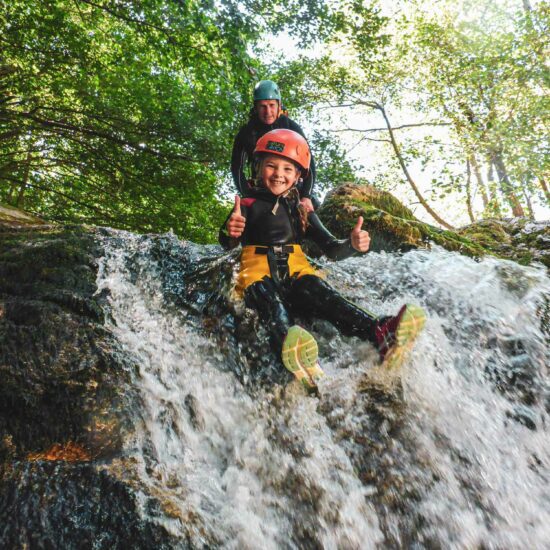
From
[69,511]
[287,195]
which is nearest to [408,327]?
[287,195]

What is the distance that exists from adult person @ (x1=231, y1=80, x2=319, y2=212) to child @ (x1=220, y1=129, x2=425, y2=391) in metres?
1.17

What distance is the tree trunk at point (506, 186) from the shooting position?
40.6ft

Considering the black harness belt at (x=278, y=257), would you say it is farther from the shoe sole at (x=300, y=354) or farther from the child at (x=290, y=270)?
the shoe sole at (x=300, y=354)

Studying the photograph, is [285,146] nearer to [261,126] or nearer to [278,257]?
[278,257]

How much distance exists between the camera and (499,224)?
6.94 metres

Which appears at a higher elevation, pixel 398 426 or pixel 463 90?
pixel 463 90

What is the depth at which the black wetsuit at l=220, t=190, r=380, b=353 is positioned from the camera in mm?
2809

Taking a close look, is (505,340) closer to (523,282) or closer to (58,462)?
(523,282)

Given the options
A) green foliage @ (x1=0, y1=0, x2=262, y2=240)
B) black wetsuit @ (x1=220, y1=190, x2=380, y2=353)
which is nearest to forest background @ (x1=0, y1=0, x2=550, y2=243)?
green foliage @ (x1=0, y1=0, x2=262, y2=240)

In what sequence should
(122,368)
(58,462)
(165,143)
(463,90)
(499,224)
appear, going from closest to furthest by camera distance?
(58,462)
(122,368)
(499,224)
(165,143)
(463,90)

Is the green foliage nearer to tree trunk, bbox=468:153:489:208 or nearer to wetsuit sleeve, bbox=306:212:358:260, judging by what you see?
wetsuit sleeve, bbox=306:212:358:260

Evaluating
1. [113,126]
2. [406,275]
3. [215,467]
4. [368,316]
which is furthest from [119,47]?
[215,467]

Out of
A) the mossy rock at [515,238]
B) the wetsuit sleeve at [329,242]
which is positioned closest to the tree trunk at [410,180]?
the mossy rock at [515,238]

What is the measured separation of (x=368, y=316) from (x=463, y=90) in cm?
1383
